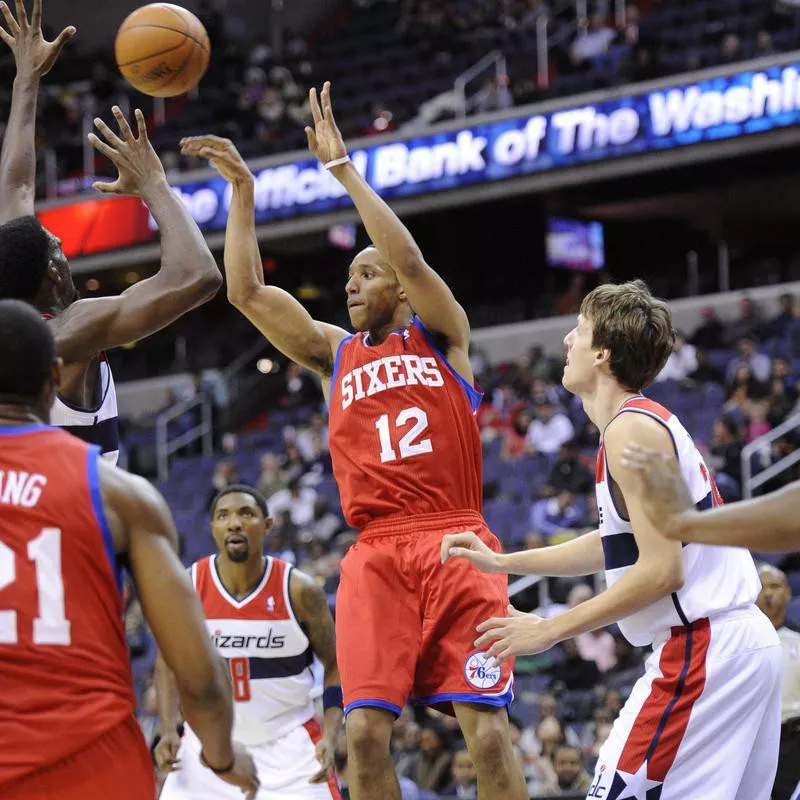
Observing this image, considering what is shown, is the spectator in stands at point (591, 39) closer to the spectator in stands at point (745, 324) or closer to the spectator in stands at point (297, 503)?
the spectator in stands at point (745, 324)

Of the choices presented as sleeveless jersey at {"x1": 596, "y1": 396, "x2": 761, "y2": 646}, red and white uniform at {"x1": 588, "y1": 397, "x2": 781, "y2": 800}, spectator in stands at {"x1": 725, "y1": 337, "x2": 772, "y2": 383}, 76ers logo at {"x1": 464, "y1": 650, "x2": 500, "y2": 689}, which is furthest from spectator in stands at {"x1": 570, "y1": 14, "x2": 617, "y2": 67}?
red and white uniform at {"x1": 588, "y1": 397, "x2": 781, "y2": 800}

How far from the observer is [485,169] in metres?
19.7

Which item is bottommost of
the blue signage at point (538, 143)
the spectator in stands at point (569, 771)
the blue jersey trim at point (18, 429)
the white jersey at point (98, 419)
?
the spectator in stands at point (569, 771)

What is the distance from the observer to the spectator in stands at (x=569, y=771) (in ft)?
32.6

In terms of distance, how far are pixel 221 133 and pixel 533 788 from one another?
596 inches

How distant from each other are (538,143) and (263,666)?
12768mm

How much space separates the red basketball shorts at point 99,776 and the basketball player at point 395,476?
2098mm

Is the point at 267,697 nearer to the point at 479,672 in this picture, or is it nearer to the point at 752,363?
the point at 479,672

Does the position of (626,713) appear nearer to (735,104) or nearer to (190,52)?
(190,52)

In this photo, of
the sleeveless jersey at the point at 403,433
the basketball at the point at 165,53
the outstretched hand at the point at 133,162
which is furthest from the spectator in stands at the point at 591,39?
the outstretched hand at the point at 133,162

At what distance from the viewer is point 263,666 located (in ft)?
24.9

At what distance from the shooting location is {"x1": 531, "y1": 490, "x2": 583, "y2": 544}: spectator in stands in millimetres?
13383

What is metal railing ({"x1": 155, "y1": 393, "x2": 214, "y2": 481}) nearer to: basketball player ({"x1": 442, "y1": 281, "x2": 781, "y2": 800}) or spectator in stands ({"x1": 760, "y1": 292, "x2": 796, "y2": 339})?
spectator in stands ({"x1": 760, "y1": 292, "x2": 796, "y2": 339})

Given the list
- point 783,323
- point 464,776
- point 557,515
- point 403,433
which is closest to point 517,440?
point 557,515
